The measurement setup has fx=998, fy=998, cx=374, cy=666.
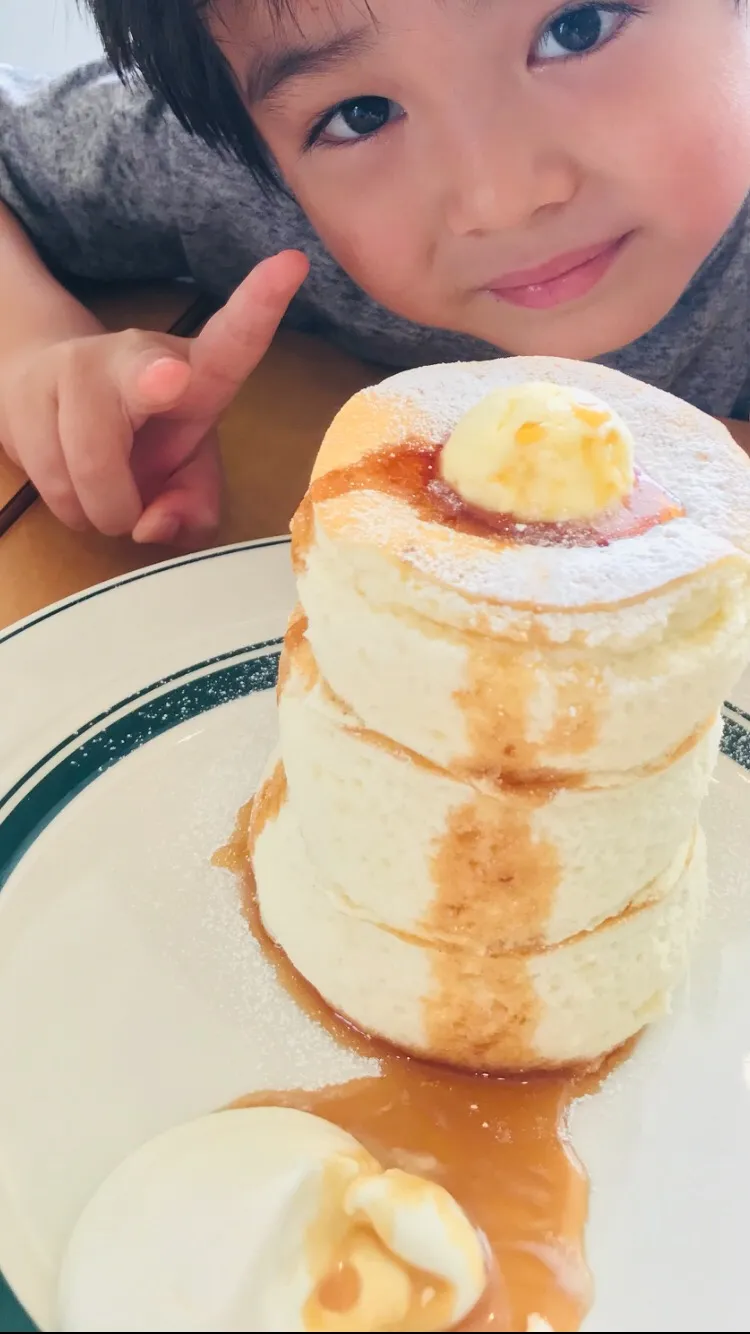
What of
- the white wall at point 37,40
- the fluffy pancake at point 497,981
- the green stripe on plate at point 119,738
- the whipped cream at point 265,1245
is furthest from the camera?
the white wall at point 37,40

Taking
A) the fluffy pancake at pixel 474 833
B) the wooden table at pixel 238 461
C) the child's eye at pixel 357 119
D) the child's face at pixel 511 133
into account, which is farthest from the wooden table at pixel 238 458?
the fluffy pancake at pixel 474 833

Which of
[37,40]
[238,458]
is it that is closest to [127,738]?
[238,458]

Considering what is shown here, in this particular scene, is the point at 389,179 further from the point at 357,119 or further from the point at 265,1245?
the point at 265,1245

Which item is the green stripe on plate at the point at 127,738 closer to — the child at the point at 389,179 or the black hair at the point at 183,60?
the child at the point at 389,179

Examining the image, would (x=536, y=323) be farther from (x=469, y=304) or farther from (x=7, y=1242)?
(x=7, y=1242)

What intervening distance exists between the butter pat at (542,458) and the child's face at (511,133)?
0.44m

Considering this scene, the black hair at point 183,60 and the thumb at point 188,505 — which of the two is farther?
the thumb at point 188,505

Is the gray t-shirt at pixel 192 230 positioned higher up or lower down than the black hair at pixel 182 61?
lower down

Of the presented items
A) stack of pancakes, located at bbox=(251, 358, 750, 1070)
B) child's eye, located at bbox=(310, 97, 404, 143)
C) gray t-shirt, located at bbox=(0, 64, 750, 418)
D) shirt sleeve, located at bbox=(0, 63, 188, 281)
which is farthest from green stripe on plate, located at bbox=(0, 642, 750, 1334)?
shirt sleeve, located at bbox=(0, 63, 188, 281)

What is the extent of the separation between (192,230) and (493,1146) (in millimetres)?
1261

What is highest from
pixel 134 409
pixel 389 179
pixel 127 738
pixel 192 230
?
pixel 389 179

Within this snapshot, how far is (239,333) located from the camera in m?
1.05

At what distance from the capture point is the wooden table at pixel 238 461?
108 centimetres

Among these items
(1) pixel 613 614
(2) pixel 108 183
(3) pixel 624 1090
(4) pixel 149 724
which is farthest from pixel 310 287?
(3) pixel 624 1090
